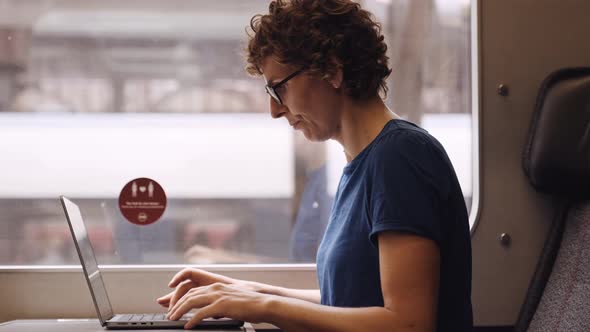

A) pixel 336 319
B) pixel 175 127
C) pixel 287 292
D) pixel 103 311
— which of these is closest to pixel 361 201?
pixel 336 319

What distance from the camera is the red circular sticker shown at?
6.81 ft

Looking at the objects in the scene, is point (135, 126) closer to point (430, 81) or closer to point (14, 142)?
point (14, 142)

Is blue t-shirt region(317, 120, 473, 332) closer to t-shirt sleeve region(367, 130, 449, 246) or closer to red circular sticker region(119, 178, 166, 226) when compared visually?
t-shirt sleeve region(367, 130, 449, 246)

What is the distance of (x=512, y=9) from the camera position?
210cm

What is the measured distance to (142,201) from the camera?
208 cm

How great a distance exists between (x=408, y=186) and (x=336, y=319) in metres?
0.29

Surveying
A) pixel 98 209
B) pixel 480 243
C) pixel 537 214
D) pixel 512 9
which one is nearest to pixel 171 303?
pixel 98 209

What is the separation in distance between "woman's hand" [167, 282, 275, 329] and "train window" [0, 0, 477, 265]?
0.71 m

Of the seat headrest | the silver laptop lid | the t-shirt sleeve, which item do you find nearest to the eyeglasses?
the t-shirt sleeve

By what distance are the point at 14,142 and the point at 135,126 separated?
1.19ft

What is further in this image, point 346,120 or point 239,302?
point 346,120

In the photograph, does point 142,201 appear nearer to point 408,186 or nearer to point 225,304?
point 225,304

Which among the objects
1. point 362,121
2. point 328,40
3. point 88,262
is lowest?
point 88,262

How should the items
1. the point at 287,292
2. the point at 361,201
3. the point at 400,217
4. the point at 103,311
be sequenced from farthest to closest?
the point at 287,292, the point at 103,311, the point at 361,201, the point at 400,217
